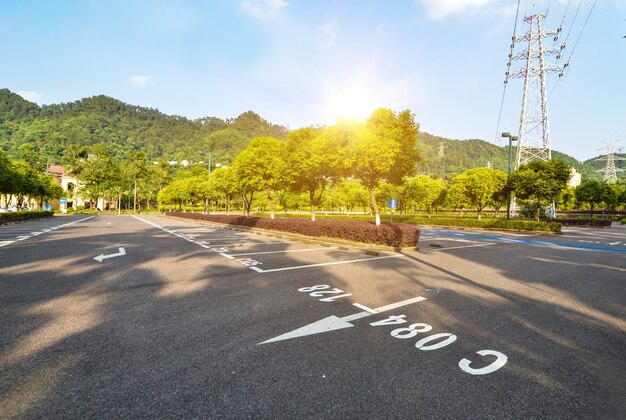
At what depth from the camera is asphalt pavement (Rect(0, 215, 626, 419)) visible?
2537mm

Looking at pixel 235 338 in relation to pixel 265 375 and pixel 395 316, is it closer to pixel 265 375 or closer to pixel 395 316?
pixel 265 375

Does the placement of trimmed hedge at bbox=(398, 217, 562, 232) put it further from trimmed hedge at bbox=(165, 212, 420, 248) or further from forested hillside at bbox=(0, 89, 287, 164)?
forested hillside at bbox=(0, 89, 287, 164)

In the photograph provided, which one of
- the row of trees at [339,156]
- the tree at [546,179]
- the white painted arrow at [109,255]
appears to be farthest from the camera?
the tree at [546,179]

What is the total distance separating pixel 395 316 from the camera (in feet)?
15.6

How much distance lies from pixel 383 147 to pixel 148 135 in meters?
160

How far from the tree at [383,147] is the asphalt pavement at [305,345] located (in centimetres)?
967

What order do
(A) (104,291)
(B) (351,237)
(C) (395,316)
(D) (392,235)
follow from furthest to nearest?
(B) (351,237) < (D) (392,235) < (A) (104,291) < (C) (395,316)

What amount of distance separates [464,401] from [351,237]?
39.2 feet

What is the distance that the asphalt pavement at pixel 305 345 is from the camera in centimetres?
254

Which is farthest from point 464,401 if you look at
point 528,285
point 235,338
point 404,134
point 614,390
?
point 404,134

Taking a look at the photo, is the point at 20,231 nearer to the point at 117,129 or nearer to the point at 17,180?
the point at 17,180

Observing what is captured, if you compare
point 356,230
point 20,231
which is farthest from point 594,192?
point 20,231

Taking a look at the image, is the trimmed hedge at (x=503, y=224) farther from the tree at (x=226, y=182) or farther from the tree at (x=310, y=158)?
the tree at (x=226, y=182)

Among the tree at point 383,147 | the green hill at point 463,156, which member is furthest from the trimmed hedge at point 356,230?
the green hill at point 463,156
